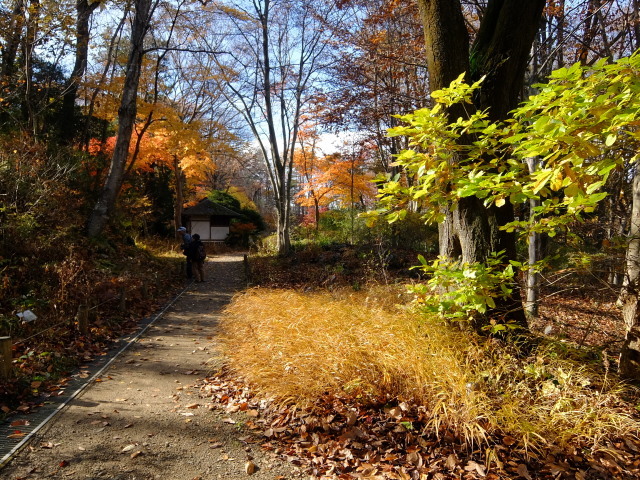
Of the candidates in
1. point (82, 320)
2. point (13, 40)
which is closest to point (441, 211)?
point (82, 320)

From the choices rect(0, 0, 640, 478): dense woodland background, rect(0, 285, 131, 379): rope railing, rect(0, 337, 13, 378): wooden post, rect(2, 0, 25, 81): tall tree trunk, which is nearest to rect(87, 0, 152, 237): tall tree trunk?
rect(0, 0, 640, 478): dense woodland background

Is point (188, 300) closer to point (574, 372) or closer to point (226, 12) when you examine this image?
point (574, 372)

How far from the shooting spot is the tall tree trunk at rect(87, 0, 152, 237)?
11.0 meters

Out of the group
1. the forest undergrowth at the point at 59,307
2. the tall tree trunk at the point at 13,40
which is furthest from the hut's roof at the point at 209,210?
the forest undergrowth at the point at 59,307

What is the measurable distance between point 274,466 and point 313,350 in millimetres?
1339

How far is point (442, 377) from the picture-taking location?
340 cm

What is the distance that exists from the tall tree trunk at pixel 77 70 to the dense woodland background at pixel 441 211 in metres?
0.10

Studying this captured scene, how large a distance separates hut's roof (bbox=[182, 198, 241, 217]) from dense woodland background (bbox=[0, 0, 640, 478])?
7891 millimetres

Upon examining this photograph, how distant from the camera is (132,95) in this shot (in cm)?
1100

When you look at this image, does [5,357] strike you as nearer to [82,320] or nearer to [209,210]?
[82,320]

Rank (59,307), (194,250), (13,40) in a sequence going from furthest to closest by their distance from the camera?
(194,250) → (13,40) → (59,307)

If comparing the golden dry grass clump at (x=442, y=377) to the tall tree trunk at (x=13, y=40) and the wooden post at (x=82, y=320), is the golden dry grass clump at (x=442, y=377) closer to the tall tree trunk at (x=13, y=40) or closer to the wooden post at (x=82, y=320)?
the wooden post at (x=82, y=320)

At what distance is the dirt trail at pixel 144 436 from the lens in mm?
2920

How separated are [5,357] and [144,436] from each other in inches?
78.9
